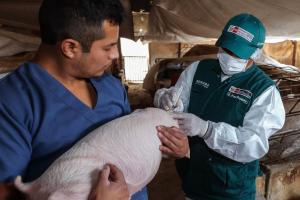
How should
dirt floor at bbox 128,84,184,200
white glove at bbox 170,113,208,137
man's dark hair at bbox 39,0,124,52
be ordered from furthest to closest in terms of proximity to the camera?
dirt floor at bbox 128,84,184,200, white glove at bbox 170,113,208,137, man's dark hair at bbox 39,0,124,52

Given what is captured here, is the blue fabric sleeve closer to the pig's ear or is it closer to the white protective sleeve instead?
the pig's ear

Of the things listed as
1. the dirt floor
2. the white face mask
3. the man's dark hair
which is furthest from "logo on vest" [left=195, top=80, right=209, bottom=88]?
the dirt floor

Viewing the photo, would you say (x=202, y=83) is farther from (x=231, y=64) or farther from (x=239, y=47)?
(x=239, y=47)

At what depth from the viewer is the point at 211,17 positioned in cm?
302

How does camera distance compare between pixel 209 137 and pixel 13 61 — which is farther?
pixel 13 61

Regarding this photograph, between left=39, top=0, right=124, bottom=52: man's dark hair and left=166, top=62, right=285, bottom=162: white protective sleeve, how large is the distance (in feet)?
2.97

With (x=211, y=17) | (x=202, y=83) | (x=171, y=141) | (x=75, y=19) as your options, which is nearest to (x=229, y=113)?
(x=202, y=83)

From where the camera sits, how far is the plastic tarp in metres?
2.32

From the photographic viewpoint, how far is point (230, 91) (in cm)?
171

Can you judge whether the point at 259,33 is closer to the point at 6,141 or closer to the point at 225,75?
the point at 225,75

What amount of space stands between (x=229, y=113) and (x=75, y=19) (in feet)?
3.51

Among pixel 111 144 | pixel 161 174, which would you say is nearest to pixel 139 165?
pixel 111 144

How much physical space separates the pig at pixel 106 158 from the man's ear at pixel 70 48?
0.26m

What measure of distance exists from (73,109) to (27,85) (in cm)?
16
